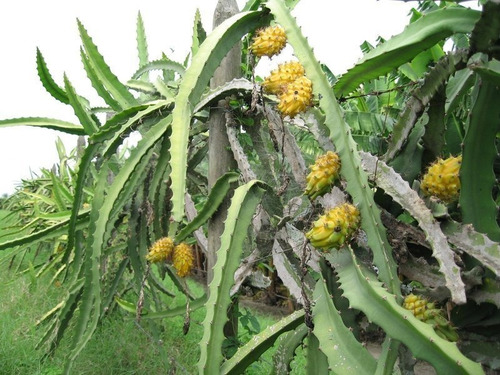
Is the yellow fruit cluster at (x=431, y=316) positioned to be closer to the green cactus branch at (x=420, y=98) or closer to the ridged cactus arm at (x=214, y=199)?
the green cactus branch at (x=420, y=98)

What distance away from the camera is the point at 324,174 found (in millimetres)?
1197

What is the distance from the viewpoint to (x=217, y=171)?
1964mm

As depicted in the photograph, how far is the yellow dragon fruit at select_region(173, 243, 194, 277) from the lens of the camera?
188 centimetres

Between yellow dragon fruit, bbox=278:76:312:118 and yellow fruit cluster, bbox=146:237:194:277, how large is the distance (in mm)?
795

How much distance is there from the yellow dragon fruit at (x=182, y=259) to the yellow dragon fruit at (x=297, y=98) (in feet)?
2.60

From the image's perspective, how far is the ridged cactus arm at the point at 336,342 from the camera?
1.08 m

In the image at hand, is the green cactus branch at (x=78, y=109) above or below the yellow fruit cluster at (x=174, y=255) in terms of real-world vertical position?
above

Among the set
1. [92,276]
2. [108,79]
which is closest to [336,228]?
[92,276]

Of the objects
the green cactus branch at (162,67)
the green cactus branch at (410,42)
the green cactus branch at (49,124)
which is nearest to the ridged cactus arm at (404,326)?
the green cactus branch at (410,42)

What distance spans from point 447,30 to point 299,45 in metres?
0.40

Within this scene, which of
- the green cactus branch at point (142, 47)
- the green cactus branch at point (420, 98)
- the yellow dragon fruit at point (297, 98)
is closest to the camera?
the green cactus branch at point (420, 98)

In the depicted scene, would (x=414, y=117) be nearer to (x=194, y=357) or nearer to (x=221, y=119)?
(x=221, y=119)

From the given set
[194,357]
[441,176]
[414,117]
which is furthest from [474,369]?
[194,357]

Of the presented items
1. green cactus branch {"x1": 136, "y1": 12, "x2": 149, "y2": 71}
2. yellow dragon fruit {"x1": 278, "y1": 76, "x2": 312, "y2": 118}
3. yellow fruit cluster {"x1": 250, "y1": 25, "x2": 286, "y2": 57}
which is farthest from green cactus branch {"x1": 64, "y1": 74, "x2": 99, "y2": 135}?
yellow dragon fruit {"x1": 278, "y1": 76, "x2": 312, "y2": 118}
